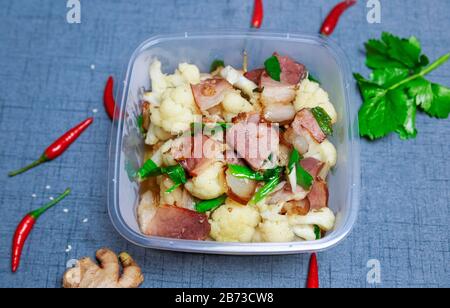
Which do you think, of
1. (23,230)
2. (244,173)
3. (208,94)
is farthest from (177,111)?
(23,230)

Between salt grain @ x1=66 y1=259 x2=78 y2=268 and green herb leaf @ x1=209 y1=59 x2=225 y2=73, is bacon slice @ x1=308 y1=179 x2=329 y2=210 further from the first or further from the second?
salt grain @ x1=66 y1=259 x2=78 y2=268

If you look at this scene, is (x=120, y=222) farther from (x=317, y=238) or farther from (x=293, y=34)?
(x=293, y=34)

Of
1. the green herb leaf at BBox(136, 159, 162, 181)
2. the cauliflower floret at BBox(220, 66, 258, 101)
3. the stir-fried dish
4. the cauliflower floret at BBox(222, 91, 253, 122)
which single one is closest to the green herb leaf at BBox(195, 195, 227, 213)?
the stir-fried dish

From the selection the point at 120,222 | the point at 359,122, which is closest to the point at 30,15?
the point at 120,222

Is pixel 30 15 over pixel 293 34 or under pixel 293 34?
over

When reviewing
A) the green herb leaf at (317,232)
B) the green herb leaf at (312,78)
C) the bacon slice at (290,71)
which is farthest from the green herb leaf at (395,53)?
the green herb leaf at (317,232)

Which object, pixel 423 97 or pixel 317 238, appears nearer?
pixel 317 238
